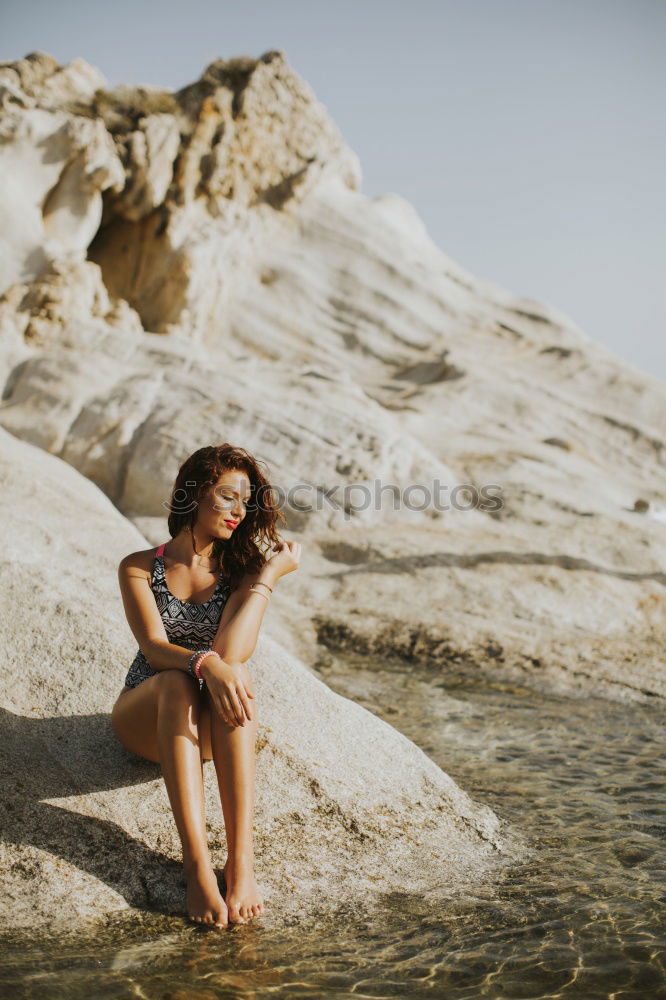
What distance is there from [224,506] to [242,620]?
48 centimetres

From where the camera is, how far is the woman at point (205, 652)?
296cm

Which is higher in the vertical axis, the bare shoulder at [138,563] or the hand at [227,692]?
the bare shoulder at [138,563]

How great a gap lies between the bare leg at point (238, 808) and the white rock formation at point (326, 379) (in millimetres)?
3930

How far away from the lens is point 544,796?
436cm

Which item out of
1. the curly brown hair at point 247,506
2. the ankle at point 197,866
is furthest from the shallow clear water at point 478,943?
the curly brown hair at point 247,506

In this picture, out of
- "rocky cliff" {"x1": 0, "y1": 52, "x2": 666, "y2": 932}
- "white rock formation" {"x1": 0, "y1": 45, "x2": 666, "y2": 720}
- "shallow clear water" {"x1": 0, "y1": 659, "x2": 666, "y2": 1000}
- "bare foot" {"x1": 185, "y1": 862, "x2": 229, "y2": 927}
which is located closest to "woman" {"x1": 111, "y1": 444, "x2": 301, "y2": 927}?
"bare foot" {"x1": 185, "y1": 862, "x2": 229, "y2": 927}

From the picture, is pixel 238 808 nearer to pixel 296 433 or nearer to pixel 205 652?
pixel 205 652

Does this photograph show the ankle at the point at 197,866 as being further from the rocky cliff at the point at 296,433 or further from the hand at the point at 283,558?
the hand at the point at 283,558

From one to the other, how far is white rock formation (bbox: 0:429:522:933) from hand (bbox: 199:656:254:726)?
64 centimetres

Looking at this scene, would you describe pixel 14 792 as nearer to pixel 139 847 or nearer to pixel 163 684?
pixel 139 847

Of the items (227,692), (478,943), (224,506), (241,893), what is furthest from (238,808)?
(224,506)

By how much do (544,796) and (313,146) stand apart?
15578mm

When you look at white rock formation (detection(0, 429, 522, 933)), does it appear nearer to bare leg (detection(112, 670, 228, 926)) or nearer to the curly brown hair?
bare leg (detection(112, 670, 228, 926))

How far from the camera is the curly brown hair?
351 cm
